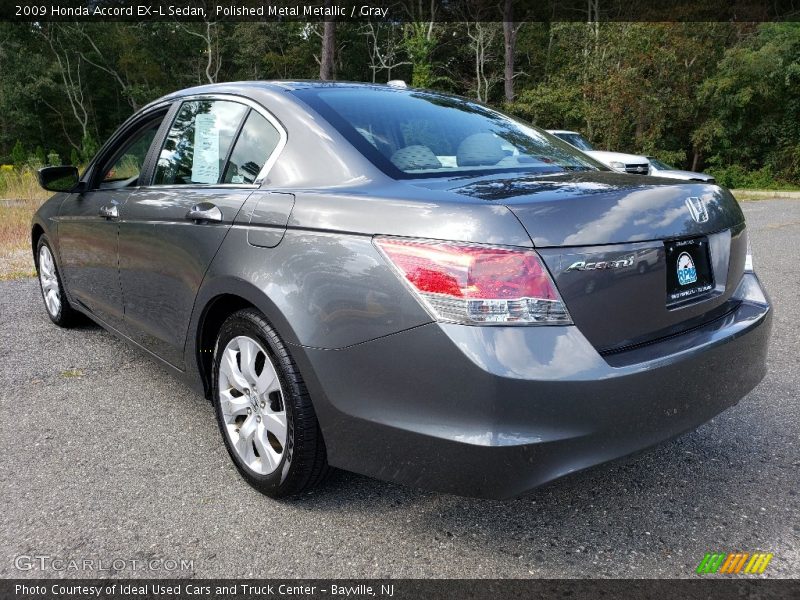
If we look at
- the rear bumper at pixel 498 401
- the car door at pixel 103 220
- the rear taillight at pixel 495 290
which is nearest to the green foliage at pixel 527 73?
the car door at pixel 103 220

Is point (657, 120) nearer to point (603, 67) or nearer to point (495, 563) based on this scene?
point (603, 67)

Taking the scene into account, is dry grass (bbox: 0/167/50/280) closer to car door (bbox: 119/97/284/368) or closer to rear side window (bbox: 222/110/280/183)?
car door (bbox: 119/97/284/368)

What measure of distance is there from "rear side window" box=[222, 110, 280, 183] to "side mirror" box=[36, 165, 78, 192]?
1860 millimetres

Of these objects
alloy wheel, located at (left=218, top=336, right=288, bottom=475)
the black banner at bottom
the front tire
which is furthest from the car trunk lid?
alloy wheel, located at (left=218, top=336, right=288, bottom=475)

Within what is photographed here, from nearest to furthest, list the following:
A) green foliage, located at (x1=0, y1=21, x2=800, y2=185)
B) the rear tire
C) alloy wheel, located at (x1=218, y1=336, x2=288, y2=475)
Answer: alloy wheel, located at (x1=218, y1=336, x2=288, y2=475) < the rear tire < green foliage, located at (x1=0, y1=21, x2=800, y2=185)

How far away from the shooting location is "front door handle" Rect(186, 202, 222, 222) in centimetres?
249

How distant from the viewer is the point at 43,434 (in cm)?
300

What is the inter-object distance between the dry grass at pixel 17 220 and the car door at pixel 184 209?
4771mm

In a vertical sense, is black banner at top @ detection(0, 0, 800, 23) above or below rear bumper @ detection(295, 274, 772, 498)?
above

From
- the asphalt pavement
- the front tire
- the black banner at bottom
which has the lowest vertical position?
the black banner at bottom

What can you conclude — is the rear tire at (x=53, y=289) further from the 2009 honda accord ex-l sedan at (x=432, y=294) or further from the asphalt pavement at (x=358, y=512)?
the 2009 honda accord ex-l sedan at (x=432, y=294)

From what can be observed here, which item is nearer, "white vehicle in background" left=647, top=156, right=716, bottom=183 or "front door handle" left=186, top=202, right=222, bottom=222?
"white vehicle in background" left=647, top=156, right=716, bottom=183

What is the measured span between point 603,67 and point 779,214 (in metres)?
15.7

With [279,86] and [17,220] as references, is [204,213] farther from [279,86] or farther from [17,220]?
[17,220]
